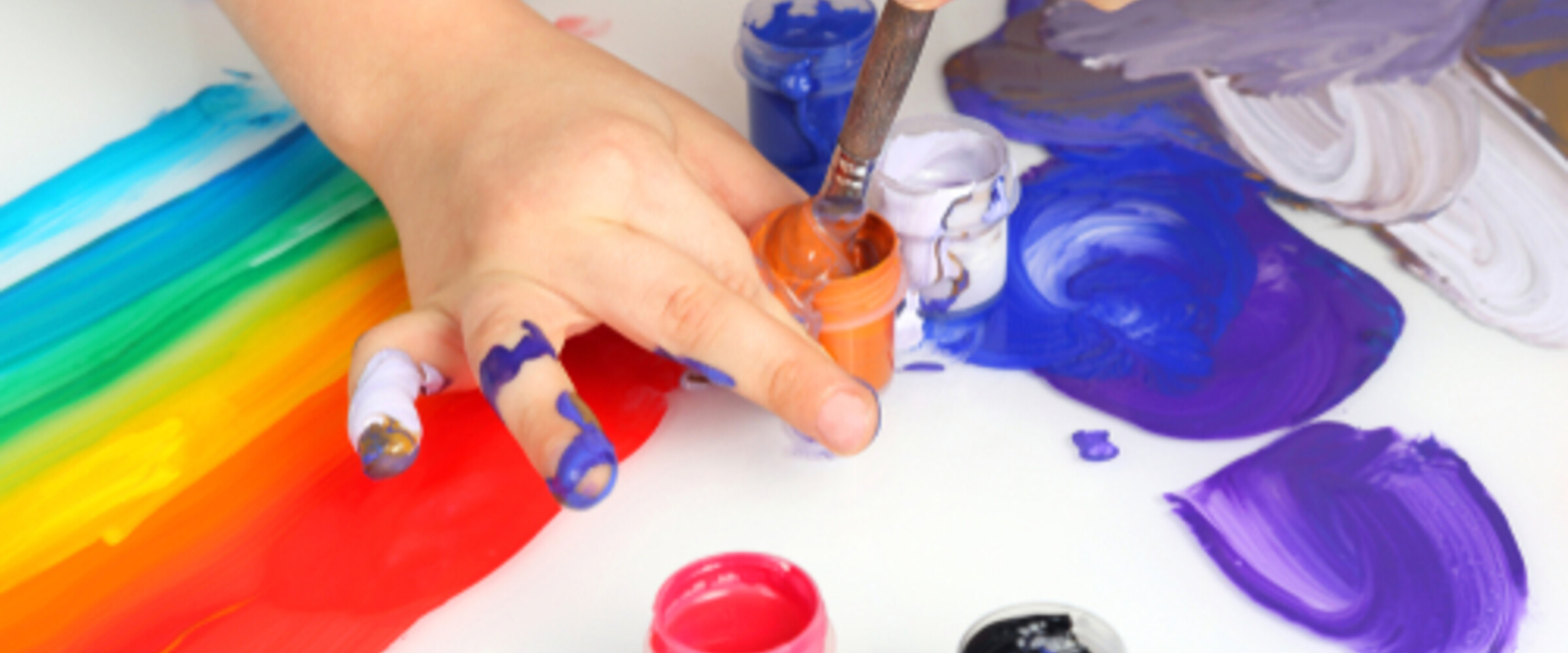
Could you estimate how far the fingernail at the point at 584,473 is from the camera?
0.97 m

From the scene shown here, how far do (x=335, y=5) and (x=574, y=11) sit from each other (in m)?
0.46

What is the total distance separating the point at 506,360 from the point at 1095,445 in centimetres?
51

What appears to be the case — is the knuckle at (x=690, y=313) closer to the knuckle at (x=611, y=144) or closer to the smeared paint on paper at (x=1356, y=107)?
the knuckle at (x=611, y=144)

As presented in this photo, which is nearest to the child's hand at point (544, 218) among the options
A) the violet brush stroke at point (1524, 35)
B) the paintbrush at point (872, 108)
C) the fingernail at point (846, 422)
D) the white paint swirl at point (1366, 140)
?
the fingernail at point (846, 422)

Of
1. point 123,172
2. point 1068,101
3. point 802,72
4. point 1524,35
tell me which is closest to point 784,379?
point 802,72

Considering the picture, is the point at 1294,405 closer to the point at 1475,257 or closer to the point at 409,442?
the point at 1475,257

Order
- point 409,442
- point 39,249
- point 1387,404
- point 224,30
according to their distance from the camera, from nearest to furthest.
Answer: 1. point 409,442
2. point 1387,404
3. point 39,249
4. point 224,30

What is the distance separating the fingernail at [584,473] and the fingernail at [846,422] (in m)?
0.18

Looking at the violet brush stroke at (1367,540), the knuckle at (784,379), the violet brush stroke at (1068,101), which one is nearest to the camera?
the violet brush stroke at (1367,540)

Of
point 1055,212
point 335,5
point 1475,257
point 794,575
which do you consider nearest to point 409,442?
point 794,575

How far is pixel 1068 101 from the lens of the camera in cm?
153

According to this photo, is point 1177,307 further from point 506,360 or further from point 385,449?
point 385,449

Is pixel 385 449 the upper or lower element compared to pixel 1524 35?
lower

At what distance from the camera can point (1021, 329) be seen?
1.26 meters
